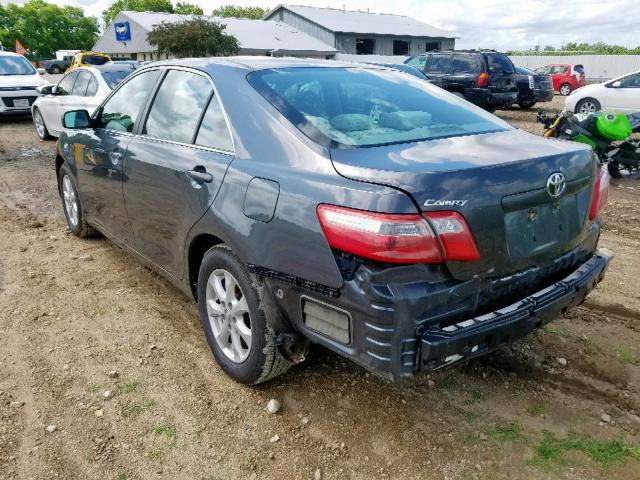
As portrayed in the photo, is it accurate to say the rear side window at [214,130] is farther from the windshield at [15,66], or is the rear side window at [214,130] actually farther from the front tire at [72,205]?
the windshield at [15,66]

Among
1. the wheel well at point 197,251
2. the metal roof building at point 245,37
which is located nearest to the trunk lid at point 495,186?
the wheel well at point 197,251

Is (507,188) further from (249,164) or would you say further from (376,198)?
(249,164)

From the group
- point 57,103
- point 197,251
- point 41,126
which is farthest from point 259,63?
point 41,126

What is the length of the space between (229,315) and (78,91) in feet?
27.9

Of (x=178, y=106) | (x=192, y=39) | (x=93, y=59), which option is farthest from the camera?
(x=192, y=39)

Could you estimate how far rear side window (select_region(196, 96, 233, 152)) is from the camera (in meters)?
2.77

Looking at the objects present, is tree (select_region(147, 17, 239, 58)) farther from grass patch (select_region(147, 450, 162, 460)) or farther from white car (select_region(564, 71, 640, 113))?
grass patch (select_region(147, 450, 162, 460))

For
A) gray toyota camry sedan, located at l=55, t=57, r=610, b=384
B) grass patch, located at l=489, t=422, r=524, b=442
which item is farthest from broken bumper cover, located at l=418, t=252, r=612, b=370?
grass patch, located at l=489, t=422, r=524, b=442

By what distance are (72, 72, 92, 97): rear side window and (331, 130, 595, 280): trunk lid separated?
868cm

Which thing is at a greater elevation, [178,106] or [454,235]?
[178,106]

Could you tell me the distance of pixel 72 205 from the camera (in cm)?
517

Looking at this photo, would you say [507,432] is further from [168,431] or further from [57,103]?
[57,103]

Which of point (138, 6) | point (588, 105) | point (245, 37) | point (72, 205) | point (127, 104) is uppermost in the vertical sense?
point (138, 6)

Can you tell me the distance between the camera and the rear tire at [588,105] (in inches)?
549
